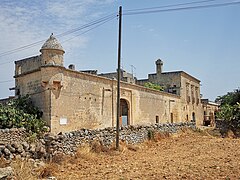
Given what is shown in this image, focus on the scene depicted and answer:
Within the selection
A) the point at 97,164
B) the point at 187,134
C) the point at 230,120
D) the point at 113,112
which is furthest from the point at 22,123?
the point at 230,120

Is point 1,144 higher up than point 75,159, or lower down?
higher up

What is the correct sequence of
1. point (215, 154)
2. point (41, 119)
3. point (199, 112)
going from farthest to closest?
point (199, 112)
point (41, 119)
point (215, 154)

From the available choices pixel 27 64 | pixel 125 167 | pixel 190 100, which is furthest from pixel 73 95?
pixel 190 100

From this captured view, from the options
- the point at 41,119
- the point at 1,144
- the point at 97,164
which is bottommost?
the point at 97,164

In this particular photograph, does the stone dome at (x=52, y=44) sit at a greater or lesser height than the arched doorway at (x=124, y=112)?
greater

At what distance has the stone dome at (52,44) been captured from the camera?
16.2 meters

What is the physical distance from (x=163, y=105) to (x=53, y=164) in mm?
19916

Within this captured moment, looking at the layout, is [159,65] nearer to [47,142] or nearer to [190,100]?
[190,100]

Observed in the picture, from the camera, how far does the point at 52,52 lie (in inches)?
636

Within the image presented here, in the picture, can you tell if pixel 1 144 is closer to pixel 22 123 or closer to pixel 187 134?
pixel 22 123

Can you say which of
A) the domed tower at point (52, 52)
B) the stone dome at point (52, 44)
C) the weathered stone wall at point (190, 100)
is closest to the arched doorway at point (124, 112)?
the domed tower at point (52, 52)

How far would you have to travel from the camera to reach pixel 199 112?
45125mm

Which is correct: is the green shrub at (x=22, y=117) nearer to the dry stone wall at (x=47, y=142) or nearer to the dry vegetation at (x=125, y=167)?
the dry stone wall at (x=47, y=142)

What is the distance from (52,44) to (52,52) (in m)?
0.49
